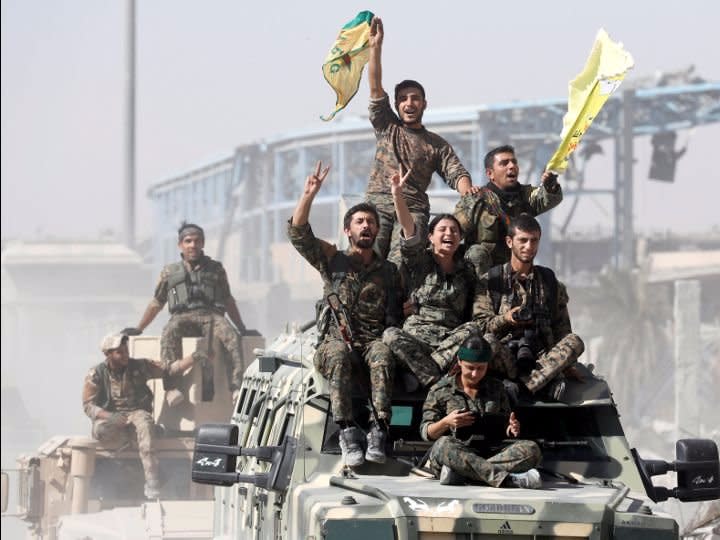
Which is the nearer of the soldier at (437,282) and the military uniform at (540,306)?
the military uniform at (540,306)

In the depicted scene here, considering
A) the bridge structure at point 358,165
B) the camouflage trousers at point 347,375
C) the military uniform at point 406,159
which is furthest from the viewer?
the bridge structure at point 358,165

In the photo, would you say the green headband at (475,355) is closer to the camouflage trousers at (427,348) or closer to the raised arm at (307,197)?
the camouflage trousers at (427,348)

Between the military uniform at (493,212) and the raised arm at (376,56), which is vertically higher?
the raised arm at (376,56)

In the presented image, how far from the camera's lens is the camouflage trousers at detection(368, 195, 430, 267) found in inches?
499

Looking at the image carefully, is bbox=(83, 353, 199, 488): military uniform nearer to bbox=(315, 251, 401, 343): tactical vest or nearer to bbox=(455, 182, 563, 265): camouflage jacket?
bbox=(455, 182, 563, 265): camouflage jacket

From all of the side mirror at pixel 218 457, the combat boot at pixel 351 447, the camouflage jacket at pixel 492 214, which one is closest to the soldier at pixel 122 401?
the camouflage jacket at pixel 492 214

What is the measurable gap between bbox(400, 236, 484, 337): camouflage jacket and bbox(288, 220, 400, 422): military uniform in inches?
4.6

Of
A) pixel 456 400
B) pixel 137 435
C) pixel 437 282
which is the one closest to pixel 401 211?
pixel 437 282

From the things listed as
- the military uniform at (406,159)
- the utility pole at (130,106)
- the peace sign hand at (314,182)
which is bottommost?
the peace sign hand at (314,182)

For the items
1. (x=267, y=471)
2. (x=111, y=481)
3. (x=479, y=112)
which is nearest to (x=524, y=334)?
(x=267, y=471)

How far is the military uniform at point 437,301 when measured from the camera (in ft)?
37.2

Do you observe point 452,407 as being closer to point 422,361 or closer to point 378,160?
point 422,361

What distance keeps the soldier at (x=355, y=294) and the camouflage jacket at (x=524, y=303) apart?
557 millimetres

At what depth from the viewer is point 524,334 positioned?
1156 cm
